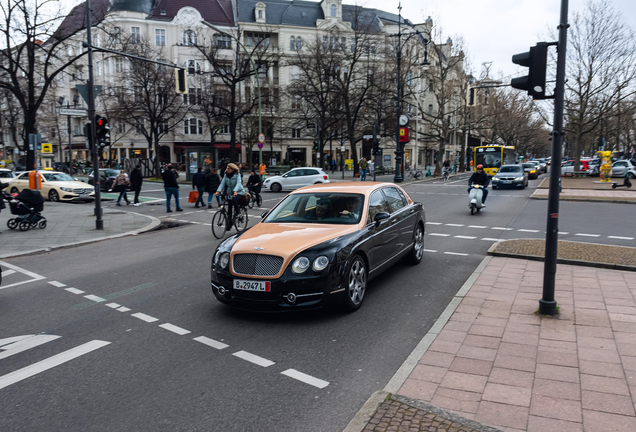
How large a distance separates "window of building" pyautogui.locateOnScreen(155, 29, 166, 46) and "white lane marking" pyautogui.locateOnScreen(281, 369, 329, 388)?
2414 inches

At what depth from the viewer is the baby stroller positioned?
1320 cm

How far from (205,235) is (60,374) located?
8483 mm

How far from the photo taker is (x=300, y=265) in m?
5.46

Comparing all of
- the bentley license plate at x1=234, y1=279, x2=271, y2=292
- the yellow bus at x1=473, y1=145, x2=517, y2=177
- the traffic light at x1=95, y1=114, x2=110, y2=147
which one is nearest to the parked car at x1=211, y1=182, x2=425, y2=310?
the bentley license plate at x1=234, y1=279, x2=271, y2=292

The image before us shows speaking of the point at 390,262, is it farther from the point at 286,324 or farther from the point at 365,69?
the point at 365,69

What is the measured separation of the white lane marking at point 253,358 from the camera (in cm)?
451

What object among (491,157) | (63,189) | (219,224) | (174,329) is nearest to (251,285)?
(174,329)

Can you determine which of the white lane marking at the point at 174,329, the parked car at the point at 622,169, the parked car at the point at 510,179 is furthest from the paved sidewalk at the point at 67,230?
the parked car at the point at 622,169

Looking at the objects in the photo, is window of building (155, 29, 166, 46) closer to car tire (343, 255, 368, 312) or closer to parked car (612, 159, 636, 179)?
parked car (612, 159, 636, 179)

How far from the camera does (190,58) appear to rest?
59.4m

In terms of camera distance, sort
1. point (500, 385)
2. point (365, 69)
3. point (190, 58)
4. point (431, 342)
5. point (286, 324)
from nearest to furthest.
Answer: point (500, 385)
point (431, 342)
point (286, 324)
point (365, 69)
point (190, 58)

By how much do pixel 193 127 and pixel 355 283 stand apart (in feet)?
194

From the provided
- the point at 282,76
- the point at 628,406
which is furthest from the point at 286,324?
the point at 282,76

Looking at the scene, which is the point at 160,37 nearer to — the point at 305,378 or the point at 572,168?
the point at 572,168
